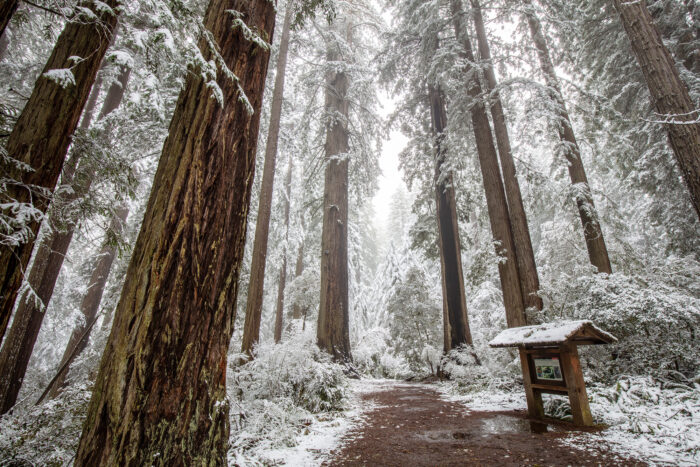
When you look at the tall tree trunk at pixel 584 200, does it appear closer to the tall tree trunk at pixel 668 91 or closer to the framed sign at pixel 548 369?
the tall tree trunk at pixel 668 91

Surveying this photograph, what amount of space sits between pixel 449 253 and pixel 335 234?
12.0 ft

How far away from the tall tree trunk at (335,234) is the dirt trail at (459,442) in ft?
9.42

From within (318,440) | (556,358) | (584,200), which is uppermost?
(584,200)

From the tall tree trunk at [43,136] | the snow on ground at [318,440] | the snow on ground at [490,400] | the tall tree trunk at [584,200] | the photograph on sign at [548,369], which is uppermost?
the tall tree trunk at [584,200]

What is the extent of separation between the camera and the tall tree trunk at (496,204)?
7309mm

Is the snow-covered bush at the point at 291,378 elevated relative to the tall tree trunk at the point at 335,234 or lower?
lower

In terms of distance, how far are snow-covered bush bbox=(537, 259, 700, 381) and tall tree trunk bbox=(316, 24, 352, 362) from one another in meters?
4.59

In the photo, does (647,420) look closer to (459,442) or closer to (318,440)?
(459,442)

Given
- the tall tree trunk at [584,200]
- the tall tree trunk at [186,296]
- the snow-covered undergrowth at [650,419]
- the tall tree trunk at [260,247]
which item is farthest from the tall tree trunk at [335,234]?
the tall tree trunk at [186,296]

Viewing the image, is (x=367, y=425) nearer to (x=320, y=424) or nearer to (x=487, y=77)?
(x=320, y=424)

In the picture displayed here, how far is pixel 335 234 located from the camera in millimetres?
8852

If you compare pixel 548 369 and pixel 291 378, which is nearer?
pixel 548 369

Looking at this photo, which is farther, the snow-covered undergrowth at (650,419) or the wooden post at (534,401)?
the wooden post at (534,401)

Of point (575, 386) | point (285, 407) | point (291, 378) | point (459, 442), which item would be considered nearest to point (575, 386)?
point (575, 386)
